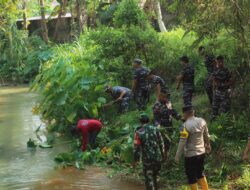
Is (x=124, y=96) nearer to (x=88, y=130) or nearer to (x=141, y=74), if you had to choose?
(x=141, y=74)

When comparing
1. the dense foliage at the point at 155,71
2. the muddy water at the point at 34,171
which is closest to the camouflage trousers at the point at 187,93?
the dense foliage at the point at 155,71

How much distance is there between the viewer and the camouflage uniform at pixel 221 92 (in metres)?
10.9

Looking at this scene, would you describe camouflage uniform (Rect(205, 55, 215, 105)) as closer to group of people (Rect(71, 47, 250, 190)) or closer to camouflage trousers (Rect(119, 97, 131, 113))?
group of people (Rect(71, 47, 250, 190))

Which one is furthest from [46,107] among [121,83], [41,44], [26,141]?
[41,44]

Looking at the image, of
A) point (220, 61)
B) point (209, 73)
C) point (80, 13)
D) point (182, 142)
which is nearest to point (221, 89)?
point (220, 61)

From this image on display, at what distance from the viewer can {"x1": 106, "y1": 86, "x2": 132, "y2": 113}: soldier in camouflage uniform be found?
525 inches

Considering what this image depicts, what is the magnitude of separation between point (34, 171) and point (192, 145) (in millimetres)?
4641

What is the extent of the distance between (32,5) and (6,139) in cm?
4332

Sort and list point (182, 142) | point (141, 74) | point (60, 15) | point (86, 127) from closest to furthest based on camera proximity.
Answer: point (182, 142) → point (86, 127) → point (141, 74) → point (60, 15)

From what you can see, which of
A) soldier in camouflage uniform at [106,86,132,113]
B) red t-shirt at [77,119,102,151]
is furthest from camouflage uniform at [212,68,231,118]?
soldier in camouflage uniform at [106,86,132,113]

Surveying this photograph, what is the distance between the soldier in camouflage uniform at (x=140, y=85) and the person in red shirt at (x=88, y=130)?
6.51 feet

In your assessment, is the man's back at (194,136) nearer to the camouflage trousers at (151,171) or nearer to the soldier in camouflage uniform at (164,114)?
the camouflage trousers at (151,171)

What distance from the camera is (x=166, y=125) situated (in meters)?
9.60

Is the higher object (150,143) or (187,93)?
(187,93)
